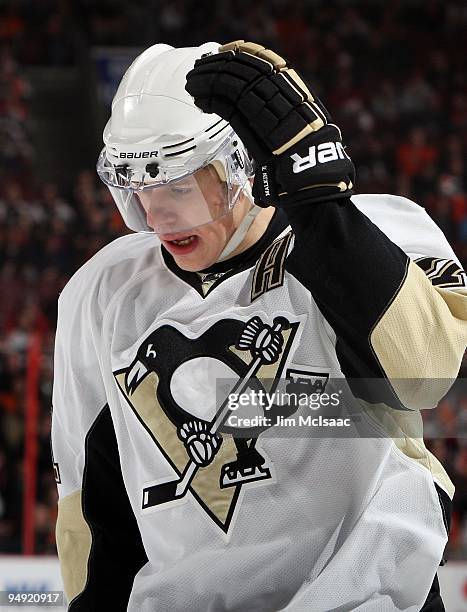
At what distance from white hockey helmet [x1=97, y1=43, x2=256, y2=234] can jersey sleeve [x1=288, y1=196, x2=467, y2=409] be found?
0.68ft

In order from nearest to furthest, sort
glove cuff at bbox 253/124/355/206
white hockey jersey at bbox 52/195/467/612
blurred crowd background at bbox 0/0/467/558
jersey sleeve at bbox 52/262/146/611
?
glove cuff at bbox 253/124/355/206, white hockey jersey at bbox 52/195/467/612, jersey sleeve at bbox 52/262/146/611, blurred crowd background at bbox 0/0/467/558

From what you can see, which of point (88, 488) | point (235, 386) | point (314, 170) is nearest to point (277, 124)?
point (314, 170)

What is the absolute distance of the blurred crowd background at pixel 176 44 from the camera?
5391mm

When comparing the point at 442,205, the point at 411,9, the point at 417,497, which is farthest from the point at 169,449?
the point at 411,9

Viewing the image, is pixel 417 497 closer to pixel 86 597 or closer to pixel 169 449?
pixel 169 449

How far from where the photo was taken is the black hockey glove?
3.27 ft

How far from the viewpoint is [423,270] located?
1126 mm

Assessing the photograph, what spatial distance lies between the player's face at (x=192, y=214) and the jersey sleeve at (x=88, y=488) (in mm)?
203

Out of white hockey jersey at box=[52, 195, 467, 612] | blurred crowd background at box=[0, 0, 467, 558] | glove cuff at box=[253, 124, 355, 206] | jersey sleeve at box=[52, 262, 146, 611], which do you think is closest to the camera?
glove cuff at box=[253, 124, 355, 206]

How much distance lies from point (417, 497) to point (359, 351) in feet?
0.81

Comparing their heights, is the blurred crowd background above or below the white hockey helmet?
above

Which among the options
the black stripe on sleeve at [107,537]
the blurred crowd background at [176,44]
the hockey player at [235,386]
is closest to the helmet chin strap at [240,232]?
the hockey player at [235,386]

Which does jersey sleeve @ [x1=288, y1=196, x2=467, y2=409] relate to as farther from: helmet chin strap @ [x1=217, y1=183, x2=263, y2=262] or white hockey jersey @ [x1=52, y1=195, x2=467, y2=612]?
helmet chin strap @ [x1=217, y1=183, x2=263, y2=262]

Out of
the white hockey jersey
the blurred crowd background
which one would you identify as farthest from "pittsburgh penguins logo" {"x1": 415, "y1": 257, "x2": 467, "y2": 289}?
the blurred crowd background
